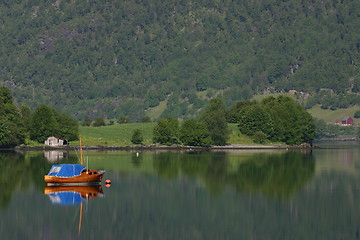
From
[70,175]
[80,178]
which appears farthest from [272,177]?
[70,175]

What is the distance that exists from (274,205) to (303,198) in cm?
742

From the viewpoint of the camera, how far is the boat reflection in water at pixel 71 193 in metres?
81.7

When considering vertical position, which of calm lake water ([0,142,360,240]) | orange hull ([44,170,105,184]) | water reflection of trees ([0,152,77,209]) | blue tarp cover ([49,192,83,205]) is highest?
orange hull ([44,170,105,184])

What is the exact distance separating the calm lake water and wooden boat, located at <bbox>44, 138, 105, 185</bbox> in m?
1.93

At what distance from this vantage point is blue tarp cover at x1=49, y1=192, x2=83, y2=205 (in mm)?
80062

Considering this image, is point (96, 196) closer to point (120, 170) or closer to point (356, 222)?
point (356, 222)

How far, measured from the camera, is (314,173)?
403ft

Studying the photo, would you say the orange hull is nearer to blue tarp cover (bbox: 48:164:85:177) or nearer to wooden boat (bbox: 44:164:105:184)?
wooden boat (bbox: 44:164:105:184)

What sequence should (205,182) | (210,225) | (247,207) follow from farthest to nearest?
(205,182) < (247,207) < (210,225)

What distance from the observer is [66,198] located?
8356cm

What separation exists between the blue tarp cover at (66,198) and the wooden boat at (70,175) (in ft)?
18.9

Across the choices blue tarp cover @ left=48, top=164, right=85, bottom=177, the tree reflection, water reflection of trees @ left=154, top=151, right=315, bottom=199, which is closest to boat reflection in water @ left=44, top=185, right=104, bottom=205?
blue tarp cover @ left=48, top=164, right=85, bottom=177

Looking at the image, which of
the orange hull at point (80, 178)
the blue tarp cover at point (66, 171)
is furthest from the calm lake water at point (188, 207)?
the blue tarp cover at point (66, 171)

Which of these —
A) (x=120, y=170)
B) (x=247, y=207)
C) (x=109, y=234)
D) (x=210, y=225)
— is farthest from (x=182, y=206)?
(x=120, y=170)
